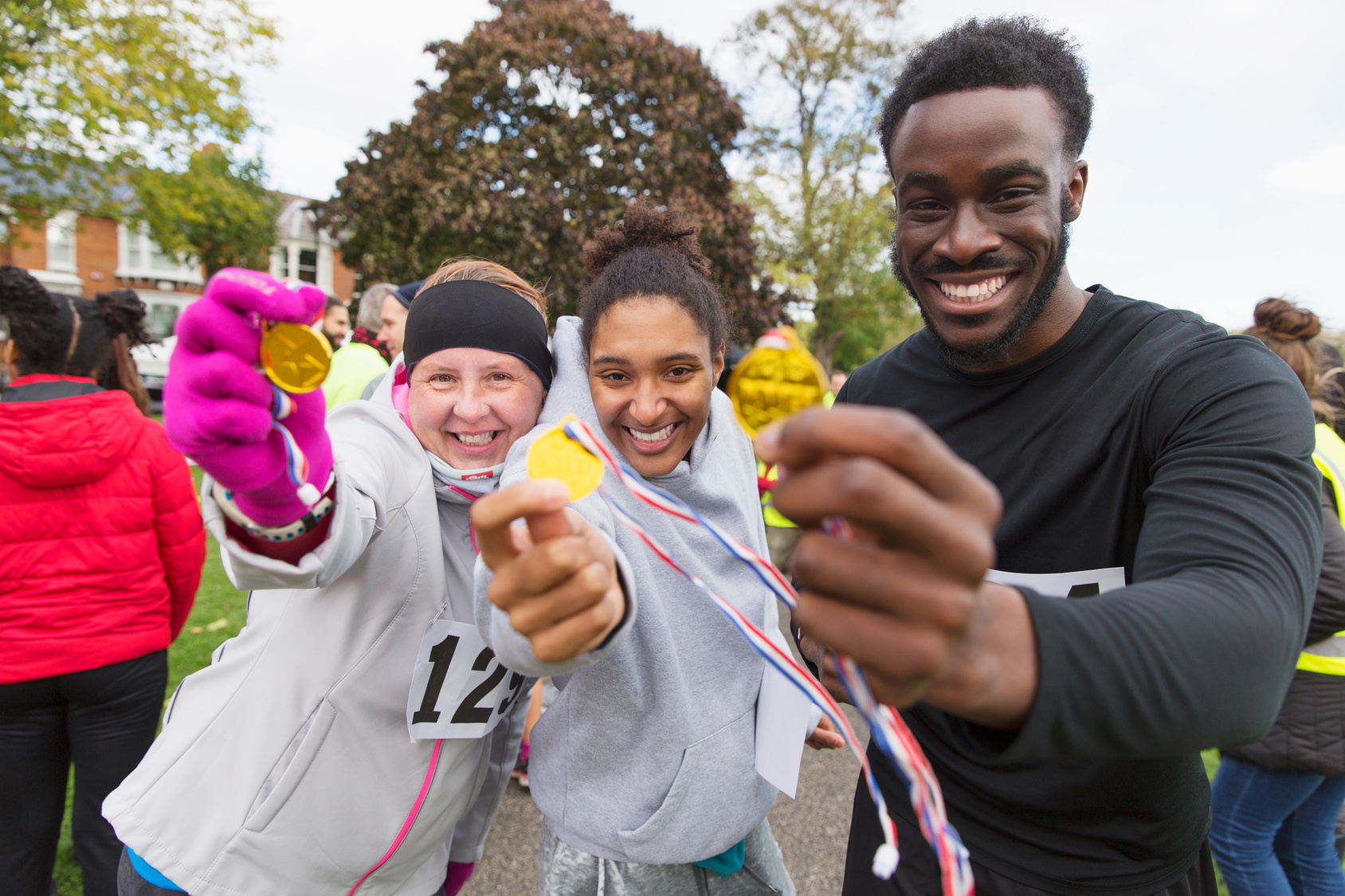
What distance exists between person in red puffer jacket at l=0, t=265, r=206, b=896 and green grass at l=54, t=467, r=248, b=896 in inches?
19.0

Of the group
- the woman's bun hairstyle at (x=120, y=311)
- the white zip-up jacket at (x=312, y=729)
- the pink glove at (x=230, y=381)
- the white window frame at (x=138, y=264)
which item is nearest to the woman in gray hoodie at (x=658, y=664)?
the white zip-up jacket at (x=312, y=729)

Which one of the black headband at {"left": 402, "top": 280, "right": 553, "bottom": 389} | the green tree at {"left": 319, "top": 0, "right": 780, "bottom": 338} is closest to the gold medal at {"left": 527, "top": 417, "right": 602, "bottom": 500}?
the black headband at {"left": 402, "top": 280, "right": 553, "bottom": 389}

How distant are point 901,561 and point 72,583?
3087 mm

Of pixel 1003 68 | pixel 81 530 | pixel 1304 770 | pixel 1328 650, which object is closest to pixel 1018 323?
pixel 1003 68

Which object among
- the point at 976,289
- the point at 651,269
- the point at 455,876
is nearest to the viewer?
the point at 976,289

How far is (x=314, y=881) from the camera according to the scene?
5.43 feet

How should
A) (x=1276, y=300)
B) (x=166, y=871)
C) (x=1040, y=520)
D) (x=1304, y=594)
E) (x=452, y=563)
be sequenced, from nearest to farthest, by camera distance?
(x=1304, y=594) → (x=1040, y=520) → (x=166, y=871) → (x=452, y=563) → (x=1276, y=300)

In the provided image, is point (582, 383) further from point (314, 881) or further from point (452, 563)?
point (314, 881)

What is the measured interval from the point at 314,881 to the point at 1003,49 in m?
2.48

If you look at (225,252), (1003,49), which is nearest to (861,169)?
(225,252)

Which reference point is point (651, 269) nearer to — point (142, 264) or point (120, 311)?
point (120, 311)

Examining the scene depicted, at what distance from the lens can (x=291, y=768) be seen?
1.55 metres

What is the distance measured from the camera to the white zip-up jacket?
5.13 ft

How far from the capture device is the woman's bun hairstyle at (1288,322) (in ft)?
9.27
